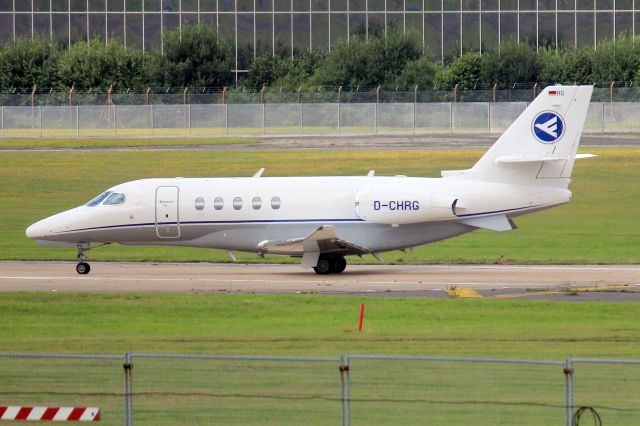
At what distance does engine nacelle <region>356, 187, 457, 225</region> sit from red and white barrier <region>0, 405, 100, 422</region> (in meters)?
18.8

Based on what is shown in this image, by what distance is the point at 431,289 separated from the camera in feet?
96.7

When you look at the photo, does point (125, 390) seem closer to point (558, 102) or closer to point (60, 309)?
point (60, 309)

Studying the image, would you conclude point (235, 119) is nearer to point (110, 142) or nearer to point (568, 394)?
point (110, 142)

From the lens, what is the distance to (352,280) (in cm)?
3198

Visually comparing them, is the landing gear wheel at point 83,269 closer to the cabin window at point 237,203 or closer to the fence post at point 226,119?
the cabin window at point 237,203

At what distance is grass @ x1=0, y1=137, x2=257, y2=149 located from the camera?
226ft

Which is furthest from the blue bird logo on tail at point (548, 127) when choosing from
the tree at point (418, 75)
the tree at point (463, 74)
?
the tree at point (418, 75)

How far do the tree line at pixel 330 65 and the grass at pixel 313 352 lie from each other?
56.3 meters

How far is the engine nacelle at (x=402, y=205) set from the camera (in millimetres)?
32031

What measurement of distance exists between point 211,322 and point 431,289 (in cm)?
666

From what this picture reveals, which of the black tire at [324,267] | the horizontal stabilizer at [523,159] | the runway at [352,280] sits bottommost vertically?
the runway at [352,280]

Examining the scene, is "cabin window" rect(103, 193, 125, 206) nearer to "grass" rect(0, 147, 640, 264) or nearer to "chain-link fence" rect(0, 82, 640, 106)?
"grass" rect(0, 147, 640, 264)

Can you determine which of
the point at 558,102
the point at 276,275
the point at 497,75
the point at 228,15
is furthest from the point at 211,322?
the point at 228,15

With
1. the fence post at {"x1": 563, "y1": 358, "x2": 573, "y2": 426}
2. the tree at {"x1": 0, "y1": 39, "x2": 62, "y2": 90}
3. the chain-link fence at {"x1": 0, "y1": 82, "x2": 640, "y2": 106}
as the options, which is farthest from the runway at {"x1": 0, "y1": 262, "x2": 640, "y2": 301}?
the tree at {"x1": 0, "y1": 39, "x2": 62, "y2": 90}
